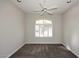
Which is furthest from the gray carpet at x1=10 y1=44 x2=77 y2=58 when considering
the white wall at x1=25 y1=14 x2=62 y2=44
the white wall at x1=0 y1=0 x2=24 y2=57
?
the white wall at x1=25 y1=14 x2=62 y2=44

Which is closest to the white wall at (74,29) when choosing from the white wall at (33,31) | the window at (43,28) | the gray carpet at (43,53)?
the gray carpet at (43,53)

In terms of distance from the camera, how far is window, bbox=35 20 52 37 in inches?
408

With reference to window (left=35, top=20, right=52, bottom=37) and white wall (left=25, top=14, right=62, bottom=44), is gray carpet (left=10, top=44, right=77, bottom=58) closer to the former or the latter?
white wall (left=25, top=14, right=62, bottom=44)

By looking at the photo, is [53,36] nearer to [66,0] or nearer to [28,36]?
[28,36]

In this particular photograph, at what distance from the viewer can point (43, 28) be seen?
10500 millimetres

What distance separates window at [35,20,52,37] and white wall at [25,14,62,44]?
0.33 m

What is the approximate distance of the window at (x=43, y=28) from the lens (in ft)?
34.0

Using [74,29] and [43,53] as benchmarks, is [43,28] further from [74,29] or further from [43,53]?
[74,29]

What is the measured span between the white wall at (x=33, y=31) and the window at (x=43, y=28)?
13.1 inches

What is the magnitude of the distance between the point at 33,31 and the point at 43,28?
100 centimetres

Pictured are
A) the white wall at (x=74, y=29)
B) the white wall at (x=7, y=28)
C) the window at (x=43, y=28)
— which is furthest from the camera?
the window at (x=43, y=28)

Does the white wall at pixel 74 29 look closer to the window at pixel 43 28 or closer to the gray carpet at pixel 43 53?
the gray carpet at pixel 43 53

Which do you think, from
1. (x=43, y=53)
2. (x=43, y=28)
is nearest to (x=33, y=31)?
(x=43, y=28)

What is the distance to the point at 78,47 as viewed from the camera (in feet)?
17.6
